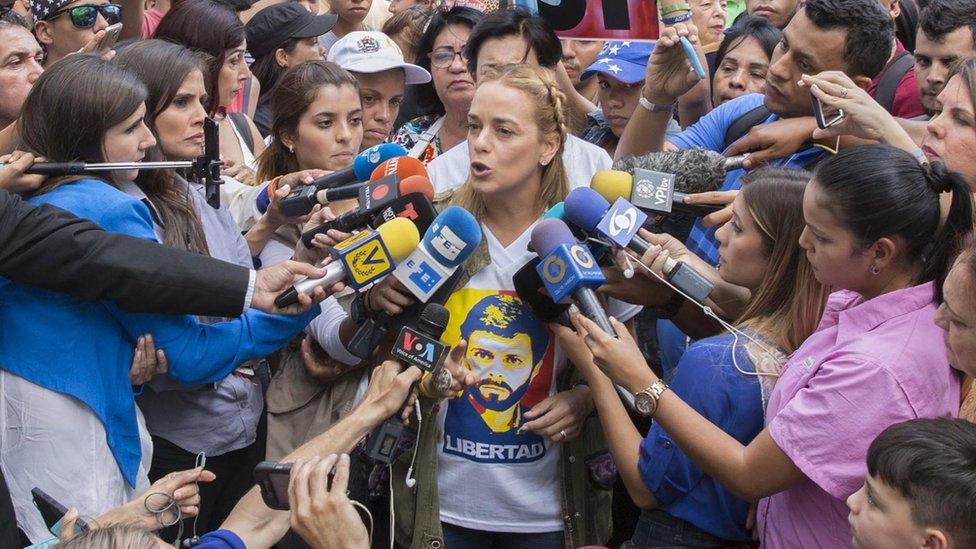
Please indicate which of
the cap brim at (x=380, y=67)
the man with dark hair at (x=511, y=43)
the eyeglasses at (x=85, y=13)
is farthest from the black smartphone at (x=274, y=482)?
the eyeglasses at (x=85, y=13)

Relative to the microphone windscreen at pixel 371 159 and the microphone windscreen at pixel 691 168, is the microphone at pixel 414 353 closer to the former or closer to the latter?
the microphone windscreen at pixel 371 159

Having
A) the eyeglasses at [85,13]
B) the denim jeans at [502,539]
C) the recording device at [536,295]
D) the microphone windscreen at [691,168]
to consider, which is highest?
the microphone windscreen at [691,168]

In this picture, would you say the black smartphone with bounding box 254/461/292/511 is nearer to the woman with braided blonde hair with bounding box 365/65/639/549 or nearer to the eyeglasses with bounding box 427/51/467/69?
the woman with braided blonde hair with bounding box 365/65/639/549

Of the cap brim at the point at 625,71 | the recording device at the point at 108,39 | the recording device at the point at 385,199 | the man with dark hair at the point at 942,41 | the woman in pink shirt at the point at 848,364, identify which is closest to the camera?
the woman in pink shirt at the point at 848,364

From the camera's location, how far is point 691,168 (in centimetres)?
→ 366

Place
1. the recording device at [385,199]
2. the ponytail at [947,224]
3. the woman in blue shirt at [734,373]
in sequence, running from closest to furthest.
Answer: the ponytail at [947,224], the woman in blue shirt at [734,373], the recording device at [385,199]

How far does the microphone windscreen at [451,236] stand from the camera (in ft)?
10.4

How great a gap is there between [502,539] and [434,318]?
85cm

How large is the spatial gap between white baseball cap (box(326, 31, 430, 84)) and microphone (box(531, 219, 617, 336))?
92.5 inches

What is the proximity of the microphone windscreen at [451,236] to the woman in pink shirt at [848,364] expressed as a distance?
608mm

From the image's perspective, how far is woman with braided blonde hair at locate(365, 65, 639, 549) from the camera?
350 centimetres

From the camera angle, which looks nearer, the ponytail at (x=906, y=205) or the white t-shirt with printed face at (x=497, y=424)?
the ponytail at (x=906, y=205)

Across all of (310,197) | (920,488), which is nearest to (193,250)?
(310,197)

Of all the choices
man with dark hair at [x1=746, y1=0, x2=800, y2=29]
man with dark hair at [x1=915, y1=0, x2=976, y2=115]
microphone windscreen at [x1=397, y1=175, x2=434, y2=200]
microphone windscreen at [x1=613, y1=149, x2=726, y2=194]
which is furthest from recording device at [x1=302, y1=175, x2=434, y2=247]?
man with dark hair at [x1=746, y1=0, x2=800, y2=29]
